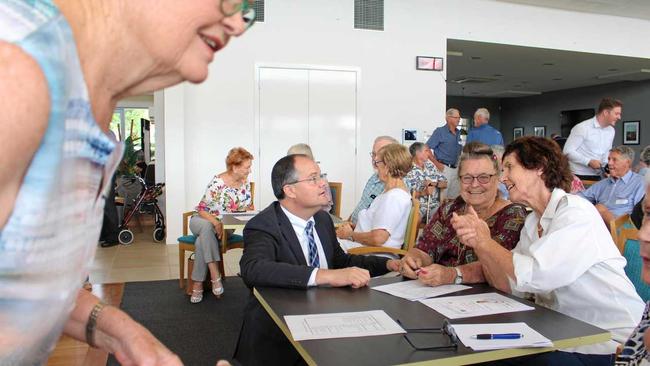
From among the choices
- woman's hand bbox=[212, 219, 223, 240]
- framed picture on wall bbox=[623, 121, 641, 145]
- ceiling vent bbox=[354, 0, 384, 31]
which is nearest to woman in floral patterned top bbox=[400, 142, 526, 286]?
woman's hand bbox=[212, 219, 223, 240]

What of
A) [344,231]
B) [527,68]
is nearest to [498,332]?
[344,231]

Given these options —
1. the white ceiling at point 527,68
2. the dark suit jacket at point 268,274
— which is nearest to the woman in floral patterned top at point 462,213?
the dark suit jacket at point 268,274

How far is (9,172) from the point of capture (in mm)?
406

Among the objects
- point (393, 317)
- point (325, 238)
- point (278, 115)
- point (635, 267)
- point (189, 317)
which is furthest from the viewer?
point (278, 115)

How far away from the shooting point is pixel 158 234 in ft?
24.8

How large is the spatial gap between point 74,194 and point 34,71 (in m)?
0.13

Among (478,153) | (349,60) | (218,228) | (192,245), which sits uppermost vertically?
(349,60)

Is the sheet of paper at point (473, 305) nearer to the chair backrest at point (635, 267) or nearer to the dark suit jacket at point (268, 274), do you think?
the dark suit jacket at point (268, 274)

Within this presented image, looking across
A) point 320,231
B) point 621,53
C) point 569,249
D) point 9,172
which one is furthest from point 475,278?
point 621,53

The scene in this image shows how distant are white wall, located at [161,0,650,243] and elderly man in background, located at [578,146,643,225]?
338cm

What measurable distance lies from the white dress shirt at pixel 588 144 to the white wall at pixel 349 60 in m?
2.11

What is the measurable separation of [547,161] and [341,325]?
129cm

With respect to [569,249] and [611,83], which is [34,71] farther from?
[611,83]

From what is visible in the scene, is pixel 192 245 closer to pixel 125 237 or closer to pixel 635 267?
pixel 125 237
